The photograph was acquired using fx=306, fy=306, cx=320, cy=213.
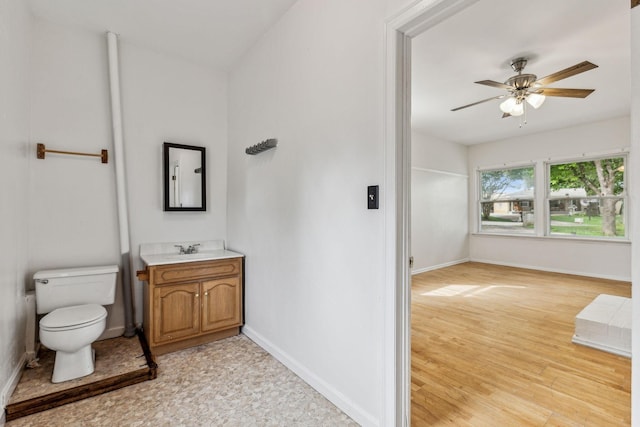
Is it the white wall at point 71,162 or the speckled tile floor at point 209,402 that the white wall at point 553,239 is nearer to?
the speckled tile floor at point 209,402

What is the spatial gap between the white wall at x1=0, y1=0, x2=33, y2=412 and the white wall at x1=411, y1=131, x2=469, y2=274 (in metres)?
4.90

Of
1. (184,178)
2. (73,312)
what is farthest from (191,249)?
(73,312)

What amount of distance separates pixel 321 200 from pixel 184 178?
1.75m

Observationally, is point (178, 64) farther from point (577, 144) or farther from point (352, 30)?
point (577, 144)

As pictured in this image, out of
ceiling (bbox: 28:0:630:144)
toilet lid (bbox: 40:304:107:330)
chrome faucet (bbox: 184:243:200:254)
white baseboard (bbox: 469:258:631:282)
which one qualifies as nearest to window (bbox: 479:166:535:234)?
white baseboard (bbox: 469:258:631:282)

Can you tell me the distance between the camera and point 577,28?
96.1 inches

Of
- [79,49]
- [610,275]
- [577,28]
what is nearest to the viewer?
[577,28]

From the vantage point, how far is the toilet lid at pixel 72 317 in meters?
1.93

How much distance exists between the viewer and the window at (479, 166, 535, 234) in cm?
593

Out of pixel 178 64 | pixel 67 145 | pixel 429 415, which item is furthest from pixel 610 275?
pixel 67 145

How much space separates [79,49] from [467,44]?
3366 millimetres

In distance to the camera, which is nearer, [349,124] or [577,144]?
[349,124]

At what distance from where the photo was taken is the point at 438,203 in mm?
5867

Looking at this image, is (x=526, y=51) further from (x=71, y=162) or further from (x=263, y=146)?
(x=71, y=162)
